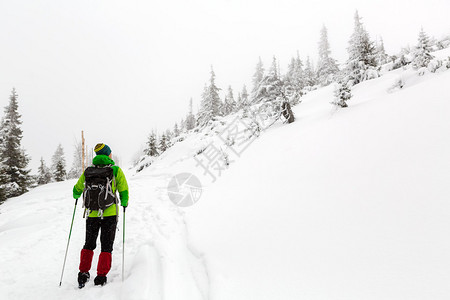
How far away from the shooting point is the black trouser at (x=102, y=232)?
3.91 meters

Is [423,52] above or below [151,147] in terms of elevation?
above

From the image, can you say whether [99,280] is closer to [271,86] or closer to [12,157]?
[271,86]

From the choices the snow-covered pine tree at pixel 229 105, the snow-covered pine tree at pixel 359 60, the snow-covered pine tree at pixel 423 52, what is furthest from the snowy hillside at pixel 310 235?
the snow-covered pine tree at pixel 229 105

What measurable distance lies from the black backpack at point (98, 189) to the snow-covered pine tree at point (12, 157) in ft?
73.6

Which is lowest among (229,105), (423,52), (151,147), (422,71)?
(422,71)

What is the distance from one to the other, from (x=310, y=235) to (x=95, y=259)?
4650 mm

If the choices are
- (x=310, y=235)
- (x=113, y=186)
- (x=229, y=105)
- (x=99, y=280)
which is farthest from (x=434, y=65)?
(x=229, y=105)

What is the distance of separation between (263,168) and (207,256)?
4615 mm

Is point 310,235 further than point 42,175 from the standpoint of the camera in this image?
No

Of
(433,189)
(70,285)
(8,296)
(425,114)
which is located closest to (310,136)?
(425,114)

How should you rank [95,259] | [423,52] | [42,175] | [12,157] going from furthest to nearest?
[42,175] < [12,157] < [423,52] < [95,259]

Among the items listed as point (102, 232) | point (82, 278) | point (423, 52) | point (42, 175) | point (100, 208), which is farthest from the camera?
point (42, 175)

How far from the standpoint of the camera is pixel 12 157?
20156 mm
